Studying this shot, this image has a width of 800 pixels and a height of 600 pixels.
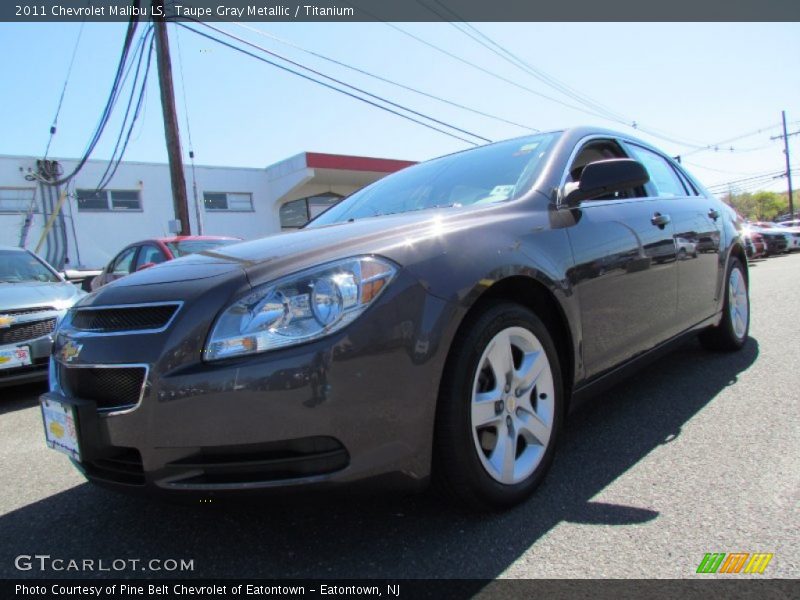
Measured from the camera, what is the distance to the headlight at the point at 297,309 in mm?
1635

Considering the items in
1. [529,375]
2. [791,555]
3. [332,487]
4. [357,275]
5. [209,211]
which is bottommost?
[791,555]

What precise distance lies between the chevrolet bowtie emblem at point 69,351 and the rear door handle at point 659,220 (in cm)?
283

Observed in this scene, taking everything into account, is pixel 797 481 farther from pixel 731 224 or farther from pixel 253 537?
pixel 731 224

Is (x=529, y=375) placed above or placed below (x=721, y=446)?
above

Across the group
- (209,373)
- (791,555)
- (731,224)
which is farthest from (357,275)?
(731,224)

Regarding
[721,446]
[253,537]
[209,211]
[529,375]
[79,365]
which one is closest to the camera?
[79,365]

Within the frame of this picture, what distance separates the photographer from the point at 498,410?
80.4 inches

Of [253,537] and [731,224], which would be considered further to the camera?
[731,224]

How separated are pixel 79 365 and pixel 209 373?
565mm

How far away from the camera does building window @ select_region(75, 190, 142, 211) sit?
1914cm

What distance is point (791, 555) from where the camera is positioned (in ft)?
5.65

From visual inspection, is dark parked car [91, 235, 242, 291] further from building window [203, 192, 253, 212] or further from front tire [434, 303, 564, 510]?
building window [203, 192, 253, 212]

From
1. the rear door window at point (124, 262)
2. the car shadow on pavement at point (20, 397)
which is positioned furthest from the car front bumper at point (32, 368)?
the rear door window at point (124, 262)

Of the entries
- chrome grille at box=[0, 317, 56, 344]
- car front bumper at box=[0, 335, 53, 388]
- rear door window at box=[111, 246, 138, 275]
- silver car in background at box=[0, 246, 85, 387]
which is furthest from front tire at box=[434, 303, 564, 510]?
rear door window at box=[111, 246, 138, 275]
